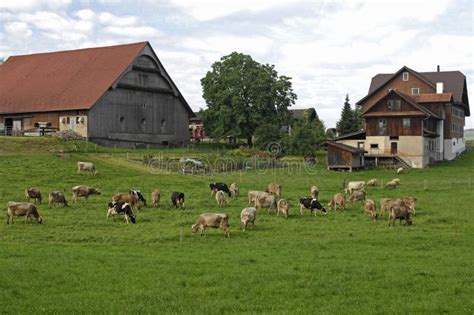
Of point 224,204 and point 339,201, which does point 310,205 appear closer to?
point 339,201

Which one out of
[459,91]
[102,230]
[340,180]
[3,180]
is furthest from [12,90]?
[459,91]

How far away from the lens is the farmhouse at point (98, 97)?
60.8 m

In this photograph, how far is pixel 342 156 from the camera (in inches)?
2389

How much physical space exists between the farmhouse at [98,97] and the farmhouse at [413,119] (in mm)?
19464

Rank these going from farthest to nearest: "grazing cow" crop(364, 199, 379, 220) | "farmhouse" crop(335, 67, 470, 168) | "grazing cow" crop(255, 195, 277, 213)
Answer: "farmhouse" crop(335, 67, 470, 168), "grazing cow" crop(255, 195, 277, 213), "grazing cow" crop(364, 199, 379, 220)

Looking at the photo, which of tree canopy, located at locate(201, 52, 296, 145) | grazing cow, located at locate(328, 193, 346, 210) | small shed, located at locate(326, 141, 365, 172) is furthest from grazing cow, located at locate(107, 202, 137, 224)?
tree canopy, located at locate(201, 52, 296, 145)

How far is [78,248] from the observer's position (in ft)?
68.5

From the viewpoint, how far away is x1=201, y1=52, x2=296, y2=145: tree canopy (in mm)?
75750

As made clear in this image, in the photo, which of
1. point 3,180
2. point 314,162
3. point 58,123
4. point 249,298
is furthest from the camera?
point 314,162

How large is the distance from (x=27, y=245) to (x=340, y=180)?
31617mm

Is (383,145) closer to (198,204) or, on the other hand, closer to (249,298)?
(198,204)

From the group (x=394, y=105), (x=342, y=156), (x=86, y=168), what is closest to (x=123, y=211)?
(x=86, y=168)

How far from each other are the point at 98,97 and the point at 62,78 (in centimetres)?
789

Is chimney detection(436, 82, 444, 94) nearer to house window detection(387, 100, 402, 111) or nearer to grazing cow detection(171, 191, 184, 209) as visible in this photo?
house window detection(387, 100, 402, 111)
